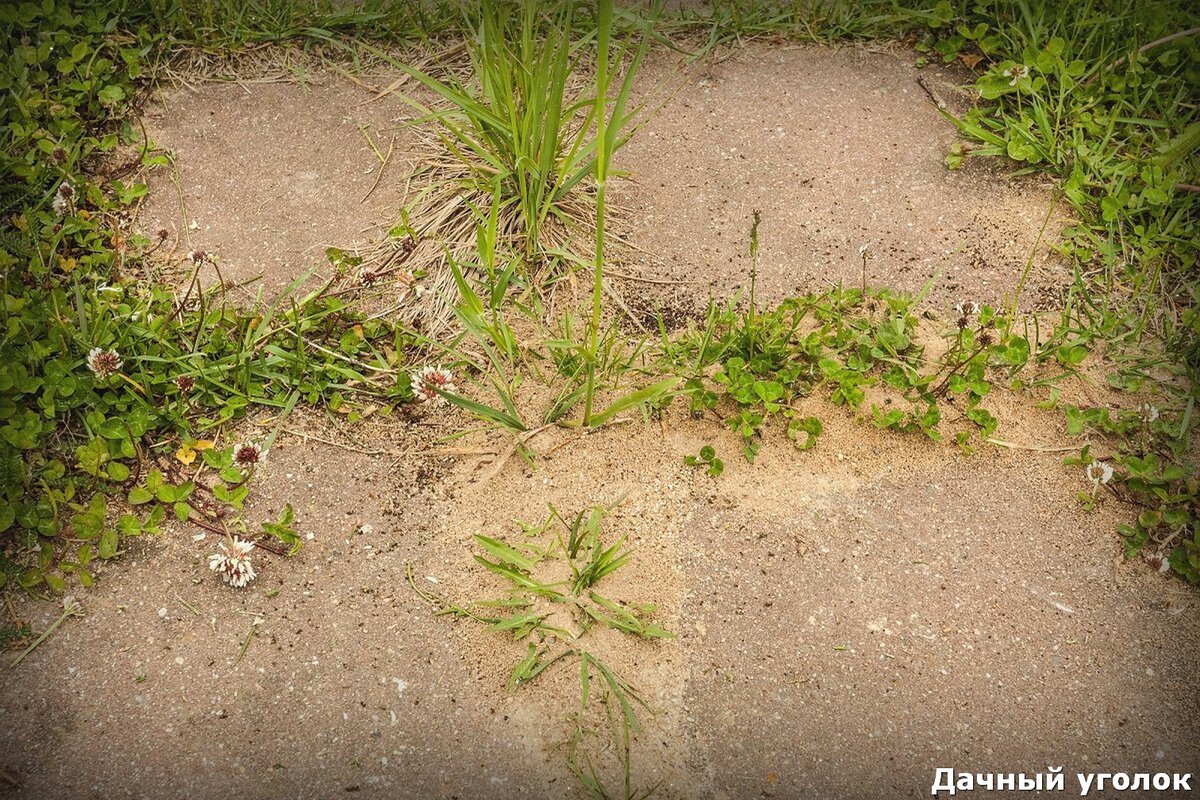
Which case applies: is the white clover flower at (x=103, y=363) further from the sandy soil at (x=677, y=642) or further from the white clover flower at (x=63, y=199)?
the white clover flower at (x=63, y=199)

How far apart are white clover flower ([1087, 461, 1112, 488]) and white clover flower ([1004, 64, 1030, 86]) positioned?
1.51 m

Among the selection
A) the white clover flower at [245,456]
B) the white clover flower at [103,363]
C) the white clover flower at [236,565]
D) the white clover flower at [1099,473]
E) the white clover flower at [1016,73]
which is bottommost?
the white clover flower at [236,565]

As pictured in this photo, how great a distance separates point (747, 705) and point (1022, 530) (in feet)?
2.99

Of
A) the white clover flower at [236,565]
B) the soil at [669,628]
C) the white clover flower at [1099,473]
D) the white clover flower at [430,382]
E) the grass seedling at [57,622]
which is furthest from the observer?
the white clover flower at [430,382]

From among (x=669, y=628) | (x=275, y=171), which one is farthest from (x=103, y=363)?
(x=669, y=628)

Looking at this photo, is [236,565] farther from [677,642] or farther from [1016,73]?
[1016,73]

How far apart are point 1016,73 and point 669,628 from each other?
7.90 ft

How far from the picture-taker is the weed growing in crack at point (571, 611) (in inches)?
82.2

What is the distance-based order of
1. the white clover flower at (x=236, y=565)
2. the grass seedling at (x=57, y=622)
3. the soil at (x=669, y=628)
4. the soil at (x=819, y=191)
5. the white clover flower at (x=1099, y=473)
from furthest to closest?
the soil at (x=819, y=191)
the white clover flower at (x=1099, y=473)
the white clover flower at (x=236, y=565)
the grass seedling at (x=57, y=622)
the soil at (x=669, y=628)

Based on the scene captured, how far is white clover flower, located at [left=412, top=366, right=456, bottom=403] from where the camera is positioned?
2.62 metres

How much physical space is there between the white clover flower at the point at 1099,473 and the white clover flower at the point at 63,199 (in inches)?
125

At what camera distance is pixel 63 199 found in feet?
9.91

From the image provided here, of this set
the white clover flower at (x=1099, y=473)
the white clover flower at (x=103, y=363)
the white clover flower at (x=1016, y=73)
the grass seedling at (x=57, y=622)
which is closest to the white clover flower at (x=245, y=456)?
the white clover flower at (x=103, y=363)

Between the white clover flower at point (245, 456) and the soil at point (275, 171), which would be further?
the soil at point (275, 171)
